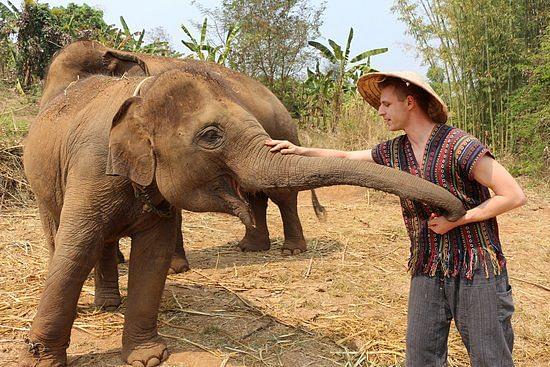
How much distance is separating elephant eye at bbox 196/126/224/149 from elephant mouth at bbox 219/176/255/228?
7.2 inches

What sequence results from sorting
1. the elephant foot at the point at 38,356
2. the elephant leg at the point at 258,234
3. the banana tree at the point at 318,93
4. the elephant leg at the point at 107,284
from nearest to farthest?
the elephant foot at the point at 38,356
the elephant leg at the point at 107,284
the elephant leg at the point at 258,234
the banana tree at the point at 318,93

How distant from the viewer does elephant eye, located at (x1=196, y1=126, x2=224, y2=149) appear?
8.61ft

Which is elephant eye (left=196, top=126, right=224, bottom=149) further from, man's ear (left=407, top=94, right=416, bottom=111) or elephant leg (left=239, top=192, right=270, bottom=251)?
elephant leg (left=239, top=192, right=270, bottom=251)

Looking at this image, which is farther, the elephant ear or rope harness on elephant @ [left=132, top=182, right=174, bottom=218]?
rope harness on elephant @ [left=132, top=182, right=174, bottom=218]

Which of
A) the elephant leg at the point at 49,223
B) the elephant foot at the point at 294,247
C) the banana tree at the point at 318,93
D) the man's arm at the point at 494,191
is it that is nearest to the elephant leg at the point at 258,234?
the elephant foot at the point at 294,247

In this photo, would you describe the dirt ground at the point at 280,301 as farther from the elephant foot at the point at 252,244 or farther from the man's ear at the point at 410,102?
the man's ear at the point at 410,102

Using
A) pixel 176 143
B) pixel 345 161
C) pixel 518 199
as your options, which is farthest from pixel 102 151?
pixel 518 199

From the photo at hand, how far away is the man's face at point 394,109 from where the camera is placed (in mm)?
2455

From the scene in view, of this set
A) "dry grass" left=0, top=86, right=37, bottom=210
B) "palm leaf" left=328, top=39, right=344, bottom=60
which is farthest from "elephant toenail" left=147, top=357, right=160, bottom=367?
"palm leaf" left=328, top=39, right=344, bottom=60

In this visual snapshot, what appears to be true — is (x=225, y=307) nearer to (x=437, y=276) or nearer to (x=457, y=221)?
(x=437, y=276)

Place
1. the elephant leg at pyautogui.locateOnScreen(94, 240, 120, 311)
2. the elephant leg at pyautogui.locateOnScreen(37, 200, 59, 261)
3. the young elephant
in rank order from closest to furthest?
1. the young elephant
2. the elephant leg at pyautogui.locateOnScreen(37, 200, 59, 261)
3. the elephant leg at pyautogui.locateOnScreen(94, 240, 120, 311)

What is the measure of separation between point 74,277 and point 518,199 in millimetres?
2184

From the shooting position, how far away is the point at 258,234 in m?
6.25

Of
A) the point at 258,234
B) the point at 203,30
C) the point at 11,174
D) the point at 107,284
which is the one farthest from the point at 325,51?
the point at 107,284
